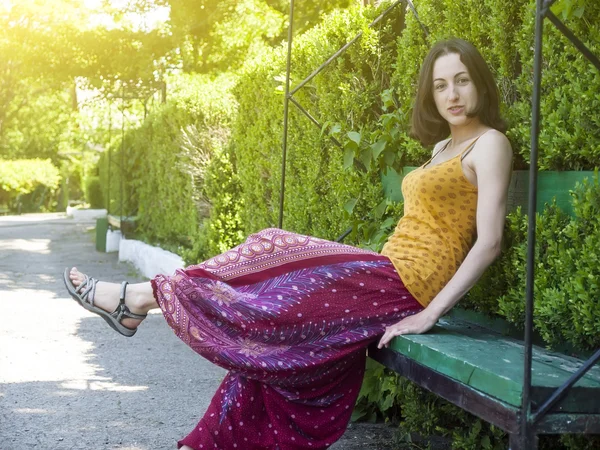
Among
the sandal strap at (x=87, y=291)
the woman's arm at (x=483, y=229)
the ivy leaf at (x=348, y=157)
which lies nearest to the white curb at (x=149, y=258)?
the ivy leaf at (x=348, y=157)

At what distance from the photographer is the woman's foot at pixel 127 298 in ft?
11.1

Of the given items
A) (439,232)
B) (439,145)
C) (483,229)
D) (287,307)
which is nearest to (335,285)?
(287,307)

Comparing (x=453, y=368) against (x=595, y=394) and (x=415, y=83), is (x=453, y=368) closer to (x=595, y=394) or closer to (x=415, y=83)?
(x=595, y=394)

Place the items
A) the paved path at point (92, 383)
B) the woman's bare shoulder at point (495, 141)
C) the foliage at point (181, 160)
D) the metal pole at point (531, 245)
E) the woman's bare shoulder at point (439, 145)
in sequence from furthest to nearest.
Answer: the foliage at point (181, 160)
the paved path at point (92, 383)
the woman's bare shoulder at point (439, 145)
the woman's bare shoulder at point (495, 141)
the metal pole at point (531, 245)

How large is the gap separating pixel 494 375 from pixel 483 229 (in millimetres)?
797

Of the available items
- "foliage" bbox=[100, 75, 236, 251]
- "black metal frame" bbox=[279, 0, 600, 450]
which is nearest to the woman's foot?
"black metal frame" bbox=[279, 0, 600, 450]

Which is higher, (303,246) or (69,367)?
(303,246)

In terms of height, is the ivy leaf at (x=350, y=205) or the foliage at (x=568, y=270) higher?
the ivy leaf at (x=350, y=205)

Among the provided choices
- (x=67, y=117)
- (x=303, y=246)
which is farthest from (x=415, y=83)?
(x=67, y=117)

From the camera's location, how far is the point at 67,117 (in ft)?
159

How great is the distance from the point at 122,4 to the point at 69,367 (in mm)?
14615

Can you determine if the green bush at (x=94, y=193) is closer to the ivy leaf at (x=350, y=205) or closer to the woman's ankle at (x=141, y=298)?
the ivy leaf at (x=350, y=205)

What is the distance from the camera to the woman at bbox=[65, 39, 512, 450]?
3.16m

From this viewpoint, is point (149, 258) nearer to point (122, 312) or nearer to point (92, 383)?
point (92, 383)
